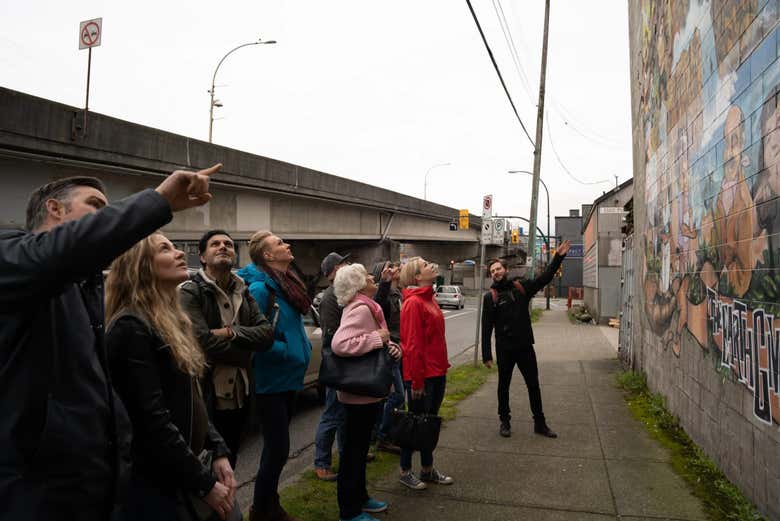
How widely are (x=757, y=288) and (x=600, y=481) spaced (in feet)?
6.50

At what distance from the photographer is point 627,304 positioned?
37.1 feet

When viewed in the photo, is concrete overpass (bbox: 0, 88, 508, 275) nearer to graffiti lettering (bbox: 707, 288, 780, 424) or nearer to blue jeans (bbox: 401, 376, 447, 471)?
blue jeans (bbox: 401, 376, 447, 471)

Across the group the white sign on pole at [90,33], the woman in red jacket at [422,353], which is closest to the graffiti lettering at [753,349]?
the woman in red jacket at [422,353]

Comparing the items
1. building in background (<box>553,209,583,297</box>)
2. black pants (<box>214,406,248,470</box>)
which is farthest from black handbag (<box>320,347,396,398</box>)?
building in background (<box>553,209,583,297</box>)

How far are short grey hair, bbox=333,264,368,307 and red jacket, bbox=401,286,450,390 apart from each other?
930 mm

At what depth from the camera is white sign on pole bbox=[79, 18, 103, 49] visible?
1132 centimetres

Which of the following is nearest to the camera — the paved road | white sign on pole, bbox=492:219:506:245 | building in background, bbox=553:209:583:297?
the paved road

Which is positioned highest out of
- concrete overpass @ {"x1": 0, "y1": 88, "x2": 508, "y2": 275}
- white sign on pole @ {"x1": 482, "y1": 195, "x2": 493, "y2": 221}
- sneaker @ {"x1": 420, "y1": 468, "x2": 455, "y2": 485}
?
concrete overpass @ {"x1": 0, "y1": 88, "x2": 508, "y2": 275}

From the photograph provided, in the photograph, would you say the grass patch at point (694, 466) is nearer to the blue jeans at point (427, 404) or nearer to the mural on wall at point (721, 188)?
the mural on wall at point (721, 188)

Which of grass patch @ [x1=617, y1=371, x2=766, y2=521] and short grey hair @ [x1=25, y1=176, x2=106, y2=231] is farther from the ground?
short grey hair @ [x1=25, y1=176, x2=106, y2=231]

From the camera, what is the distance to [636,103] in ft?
34.0

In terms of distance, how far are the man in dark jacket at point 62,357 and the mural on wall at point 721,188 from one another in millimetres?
3554

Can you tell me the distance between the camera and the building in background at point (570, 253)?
6004cm

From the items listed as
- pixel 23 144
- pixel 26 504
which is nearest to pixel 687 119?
pixel 26 504
